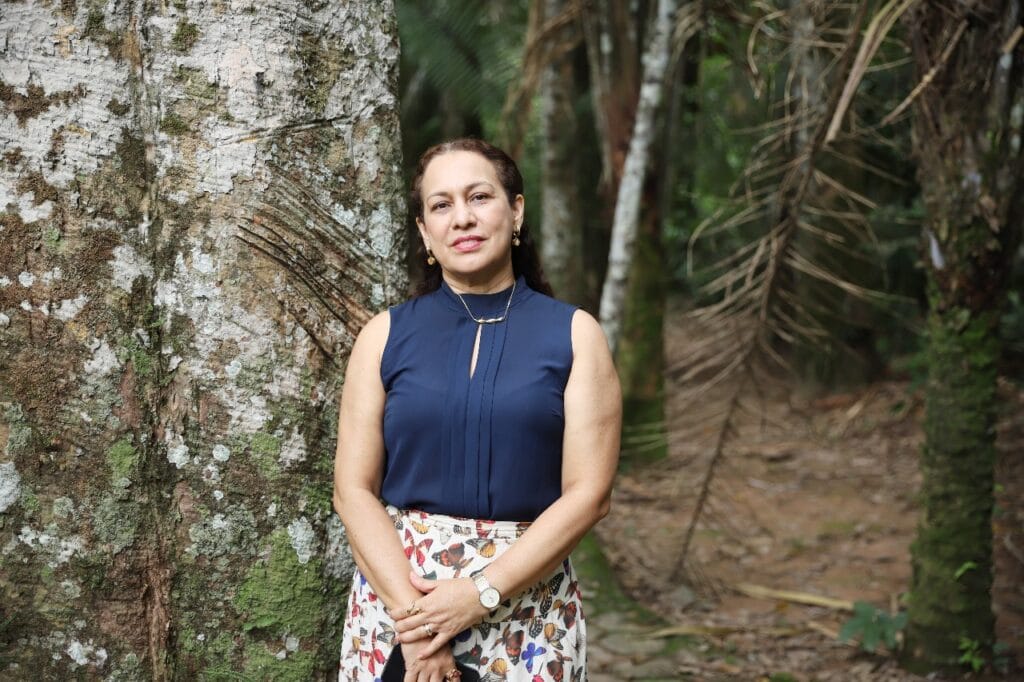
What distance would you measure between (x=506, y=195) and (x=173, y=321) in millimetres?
771

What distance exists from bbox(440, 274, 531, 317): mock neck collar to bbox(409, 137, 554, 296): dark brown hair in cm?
9

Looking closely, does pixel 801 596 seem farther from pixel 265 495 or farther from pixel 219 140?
pixel 219 140

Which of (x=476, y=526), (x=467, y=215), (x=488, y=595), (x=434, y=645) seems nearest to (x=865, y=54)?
(x=467, y=215)

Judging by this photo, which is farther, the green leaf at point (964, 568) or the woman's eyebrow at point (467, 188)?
the green leaf at point (964, 568)

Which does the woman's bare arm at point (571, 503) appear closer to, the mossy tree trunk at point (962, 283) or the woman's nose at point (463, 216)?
the woman's nose at point (463, 216)

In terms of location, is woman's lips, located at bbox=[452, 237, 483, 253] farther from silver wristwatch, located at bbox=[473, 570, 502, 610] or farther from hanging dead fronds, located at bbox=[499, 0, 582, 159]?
hanging dead fronds, located at bbox=[499, 0, 582, 159]

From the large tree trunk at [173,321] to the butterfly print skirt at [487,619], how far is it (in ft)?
0.85

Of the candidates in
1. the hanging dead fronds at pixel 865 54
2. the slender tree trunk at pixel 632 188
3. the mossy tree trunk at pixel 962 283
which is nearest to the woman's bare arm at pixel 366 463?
the hanging dead fronds at pixel 865 54

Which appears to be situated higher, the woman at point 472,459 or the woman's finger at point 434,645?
the woman at point 472,459

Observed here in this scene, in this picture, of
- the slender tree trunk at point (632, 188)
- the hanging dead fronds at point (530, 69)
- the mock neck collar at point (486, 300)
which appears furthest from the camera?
the slender tree trunk at point (632, 188)

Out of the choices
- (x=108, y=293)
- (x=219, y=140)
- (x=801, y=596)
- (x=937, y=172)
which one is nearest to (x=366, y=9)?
(x=219, y=140)

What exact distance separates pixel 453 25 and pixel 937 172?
7.48 meters

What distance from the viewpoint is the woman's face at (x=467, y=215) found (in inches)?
76.8

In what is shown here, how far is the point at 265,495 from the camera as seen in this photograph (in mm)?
2068
